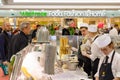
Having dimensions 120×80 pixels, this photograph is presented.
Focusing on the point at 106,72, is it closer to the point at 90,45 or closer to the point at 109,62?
the point at 109,62

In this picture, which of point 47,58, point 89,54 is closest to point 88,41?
point 89,54

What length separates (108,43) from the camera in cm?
353

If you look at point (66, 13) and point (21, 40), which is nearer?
point (21, 40)

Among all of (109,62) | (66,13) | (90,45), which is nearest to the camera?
(109,62)

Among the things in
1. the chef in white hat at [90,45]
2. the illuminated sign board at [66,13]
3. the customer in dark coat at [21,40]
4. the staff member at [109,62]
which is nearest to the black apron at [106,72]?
the staff member at [109,62]

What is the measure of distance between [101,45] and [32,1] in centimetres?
104

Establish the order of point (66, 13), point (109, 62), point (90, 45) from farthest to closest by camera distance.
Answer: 1. point (66, 13)
2. point (90, 45)
3. point (109, 62)

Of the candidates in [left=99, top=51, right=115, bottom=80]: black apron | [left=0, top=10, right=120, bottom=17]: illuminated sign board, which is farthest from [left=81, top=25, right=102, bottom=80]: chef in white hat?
[left=0, top=10, right=120, bottom=17]: illuminated sign board

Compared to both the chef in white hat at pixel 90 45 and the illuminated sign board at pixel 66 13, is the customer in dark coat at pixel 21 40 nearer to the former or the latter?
the chef in white hat at pixel 90 45

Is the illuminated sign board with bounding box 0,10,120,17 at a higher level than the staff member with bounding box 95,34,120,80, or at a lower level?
lower

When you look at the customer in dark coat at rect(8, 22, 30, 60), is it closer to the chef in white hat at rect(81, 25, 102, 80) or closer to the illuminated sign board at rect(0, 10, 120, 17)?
the chef in white hat at rect(81, 25, 102, 80)

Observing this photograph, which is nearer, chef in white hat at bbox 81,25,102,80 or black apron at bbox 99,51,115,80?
black apron at bbox 99,51,115,80

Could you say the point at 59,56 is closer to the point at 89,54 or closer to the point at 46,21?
the point at 89,54

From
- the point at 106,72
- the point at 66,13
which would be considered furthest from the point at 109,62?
the point at 66,13
